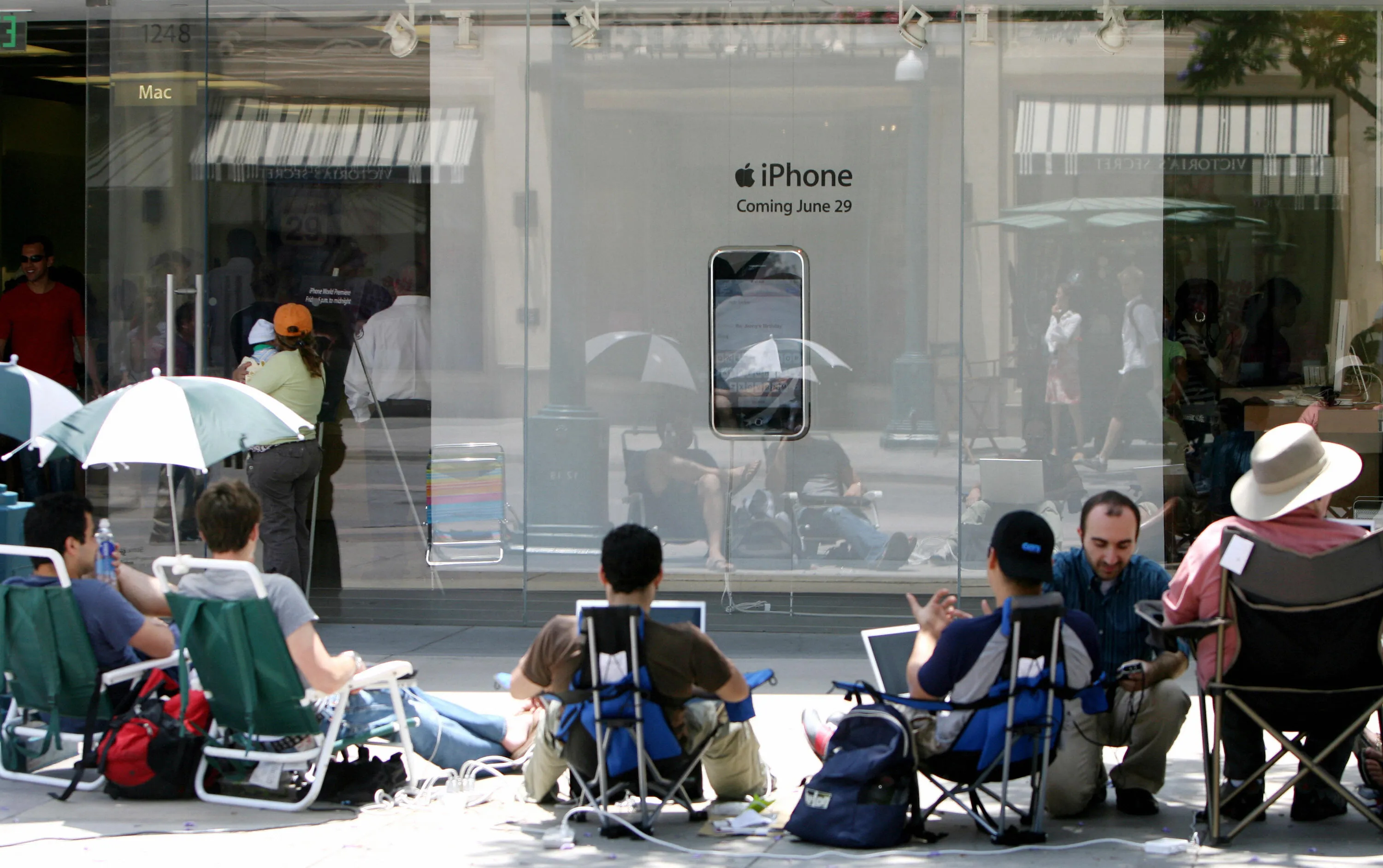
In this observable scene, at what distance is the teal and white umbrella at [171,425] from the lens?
6.26 m

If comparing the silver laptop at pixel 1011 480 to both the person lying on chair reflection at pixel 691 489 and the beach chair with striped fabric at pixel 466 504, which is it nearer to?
the person lying on chair reflection at pixel 691 489

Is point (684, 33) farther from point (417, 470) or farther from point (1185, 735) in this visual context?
point (1185, 735)

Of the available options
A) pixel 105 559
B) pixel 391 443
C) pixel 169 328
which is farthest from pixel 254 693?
pixel 169 328

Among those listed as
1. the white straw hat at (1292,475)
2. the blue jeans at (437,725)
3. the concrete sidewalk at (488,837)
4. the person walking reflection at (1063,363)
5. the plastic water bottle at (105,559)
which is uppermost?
the person walking reflection at (1063,363)

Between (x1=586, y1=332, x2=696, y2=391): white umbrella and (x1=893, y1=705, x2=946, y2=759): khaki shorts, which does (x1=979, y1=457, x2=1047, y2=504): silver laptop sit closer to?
(x1=586, y1=332, x2=696, y2=391): white umbrella

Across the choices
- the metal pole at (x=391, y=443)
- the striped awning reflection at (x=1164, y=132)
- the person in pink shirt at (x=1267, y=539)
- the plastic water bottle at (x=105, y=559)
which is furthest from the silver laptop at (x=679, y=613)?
the striped awning reflection at (x=1164, y=132)

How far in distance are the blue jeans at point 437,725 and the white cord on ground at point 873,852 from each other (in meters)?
0.97

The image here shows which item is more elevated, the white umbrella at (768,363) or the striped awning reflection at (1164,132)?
the striped awning reflection at (1164,132)

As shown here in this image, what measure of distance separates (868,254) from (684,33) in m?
1.84

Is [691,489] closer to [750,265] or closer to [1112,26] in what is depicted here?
[750,265]

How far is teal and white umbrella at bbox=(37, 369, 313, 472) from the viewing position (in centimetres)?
626

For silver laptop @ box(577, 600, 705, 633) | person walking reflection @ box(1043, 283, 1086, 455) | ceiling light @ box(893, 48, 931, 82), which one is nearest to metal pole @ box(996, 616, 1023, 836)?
silver laptop @ box(577, 600, 705, 633)

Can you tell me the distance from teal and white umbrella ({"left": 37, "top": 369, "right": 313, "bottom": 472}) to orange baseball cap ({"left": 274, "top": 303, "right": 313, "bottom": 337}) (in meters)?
2.32

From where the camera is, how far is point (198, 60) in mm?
10023
